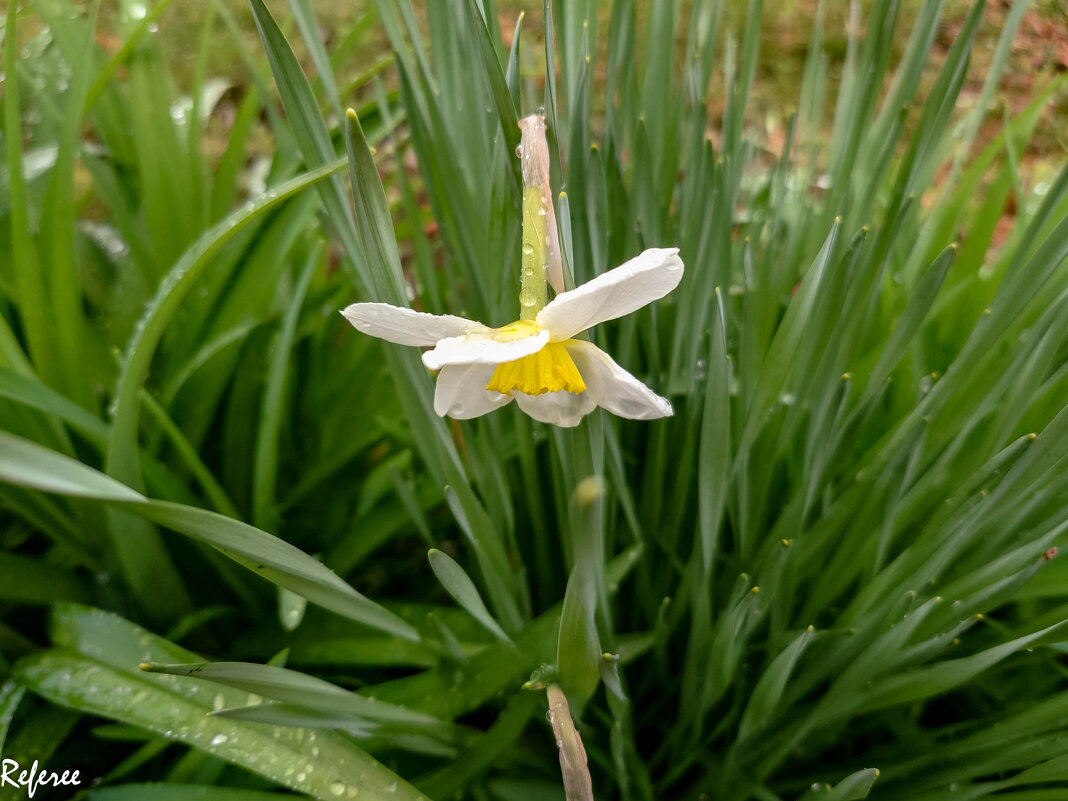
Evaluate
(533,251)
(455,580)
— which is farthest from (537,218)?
(455,580)

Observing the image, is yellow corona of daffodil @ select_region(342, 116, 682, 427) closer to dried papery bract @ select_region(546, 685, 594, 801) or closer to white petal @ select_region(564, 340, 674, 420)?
white petal @ select_region(564, 340, 674, 420)

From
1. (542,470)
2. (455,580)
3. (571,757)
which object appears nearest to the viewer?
(571,757)

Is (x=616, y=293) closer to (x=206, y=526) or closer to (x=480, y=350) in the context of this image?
(x=480, y=350)

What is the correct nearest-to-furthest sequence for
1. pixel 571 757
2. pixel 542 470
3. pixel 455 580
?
pixel 571 757, pixel 455 580, pixel 542 470

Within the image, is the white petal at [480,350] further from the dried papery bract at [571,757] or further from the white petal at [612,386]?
the dried papery bract at [571,757]

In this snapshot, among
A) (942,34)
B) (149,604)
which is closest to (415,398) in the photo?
(149,604)

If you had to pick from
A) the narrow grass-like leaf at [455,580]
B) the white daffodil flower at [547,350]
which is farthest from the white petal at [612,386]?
the narrow grass-like leaf at [455,580]
